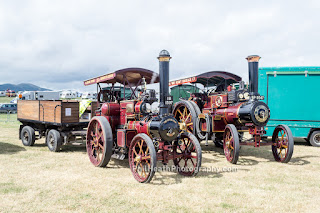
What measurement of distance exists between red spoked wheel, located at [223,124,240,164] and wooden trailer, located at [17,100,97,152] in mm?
3592

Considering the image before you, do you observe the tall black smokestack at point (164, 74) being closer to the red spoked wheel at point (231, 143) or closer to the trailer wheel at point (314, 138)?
the red spoked wheel at point (231, 143)

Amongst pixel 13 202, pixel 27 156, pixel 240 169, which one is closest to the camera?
pixel 13 202

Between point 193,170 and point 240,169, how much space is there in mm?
1248

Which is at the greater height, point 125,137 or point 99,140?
point 125,137

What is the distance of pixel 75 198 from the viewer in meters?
3.78

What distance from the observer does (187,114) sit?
7.79 m

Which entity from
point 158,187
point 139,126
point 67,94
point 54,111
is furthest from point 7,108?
point 158,187

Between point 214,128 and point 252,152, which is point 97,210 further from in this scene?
point 252,152

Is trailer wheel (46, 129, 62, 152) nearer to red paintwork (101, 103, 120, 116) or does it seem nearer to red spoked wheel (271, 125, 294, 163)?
red paintwork (101, 103, 120, 116)

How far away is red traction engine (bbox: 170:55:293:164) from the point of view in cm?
600

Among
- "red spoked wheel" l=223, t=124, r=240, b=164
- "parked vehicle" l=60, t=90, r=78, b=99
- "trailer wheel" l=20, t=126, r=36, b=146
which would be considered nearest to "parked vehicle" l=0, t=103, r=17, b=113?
"parked vehicle" l=60, t=90, r=78, b=99

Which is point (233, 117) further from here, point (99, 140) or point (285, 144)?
point (99, 140)

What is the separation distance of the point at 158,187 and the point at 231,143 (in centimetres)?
251

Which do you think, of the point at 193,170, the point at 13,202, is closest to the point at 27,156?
the point at 13,202
